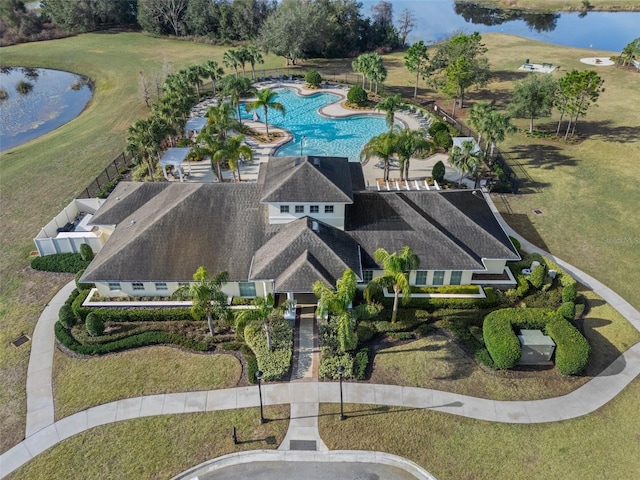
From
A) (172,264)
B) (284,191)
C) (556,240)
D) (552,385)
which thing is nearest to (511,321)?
(552,385)

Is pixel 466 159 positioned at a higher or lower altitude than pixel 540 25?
lower

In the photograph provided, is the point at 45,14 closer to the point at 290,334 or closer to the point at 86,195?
the point at 86,195

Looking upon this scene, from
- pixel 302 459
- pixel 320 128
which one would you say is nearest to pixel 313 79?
pixel 320 128

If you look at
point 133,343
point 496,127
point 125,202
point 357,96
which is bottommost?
point 133,343

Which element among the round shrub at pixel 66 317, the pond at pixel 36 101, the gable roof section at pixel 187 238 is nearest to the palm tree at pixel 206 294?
the gable roof section at pixel 187 238

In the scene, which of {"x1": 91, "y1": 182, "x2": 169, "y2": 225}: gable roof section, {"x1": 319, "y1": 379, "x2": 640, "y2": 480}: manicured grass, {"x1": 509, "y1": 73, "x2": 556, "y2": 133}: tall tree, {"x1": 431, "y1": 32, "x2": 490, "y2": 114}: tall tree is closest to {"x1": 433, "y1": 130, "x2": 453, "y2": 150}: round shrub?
{"x1": 509, "y1": 73, "x2": 556, "y2": 133}: tall tree

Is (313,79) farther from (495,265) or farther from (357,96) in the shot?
(495,265)
